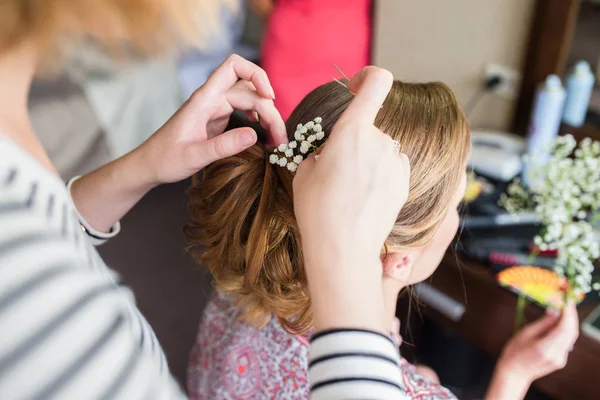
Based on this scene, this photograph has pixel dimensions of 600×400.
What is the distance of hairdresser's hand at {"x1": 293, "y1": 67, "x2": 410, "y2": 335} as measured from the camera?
46 cm

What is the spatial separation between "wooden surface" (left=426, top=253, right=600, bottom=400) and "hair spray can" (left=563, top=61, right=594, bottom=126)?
52 centimetres

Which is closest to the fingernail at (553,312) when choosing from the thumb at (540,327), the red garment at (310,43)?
the thumb at (540,327)

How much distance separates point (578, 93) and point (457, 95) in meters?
0.39

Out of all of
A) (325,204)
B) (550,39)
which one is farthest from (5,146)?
(550,39)

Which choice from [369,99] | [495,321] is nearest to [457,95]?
[495,321]

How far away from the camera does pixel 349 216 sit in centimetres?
46

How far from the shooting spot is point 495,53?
4.88 ft

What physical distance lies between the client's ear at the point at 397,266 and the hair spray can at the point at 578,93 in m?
0.78

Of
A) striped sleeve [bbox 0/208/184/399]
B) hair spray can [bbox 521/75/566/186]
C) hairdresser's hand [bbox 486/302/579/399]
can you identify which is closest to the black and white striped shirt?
striped sleeve [bbox 0/208/184/399]

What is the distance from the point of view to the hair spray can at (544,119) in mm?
1292

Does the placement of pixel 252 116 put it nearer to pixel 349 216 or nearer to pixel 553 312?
pixel 349 216

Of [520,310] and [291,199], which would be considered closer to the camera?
[291,199]

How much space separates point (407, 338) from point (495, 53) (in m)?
0.94

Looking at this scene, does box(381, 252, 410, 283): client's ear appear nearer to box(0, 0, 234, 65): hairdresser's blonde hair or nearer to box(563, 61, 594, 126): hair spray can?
box(0, 0, 234, 65): hairdresser's blonde hair
